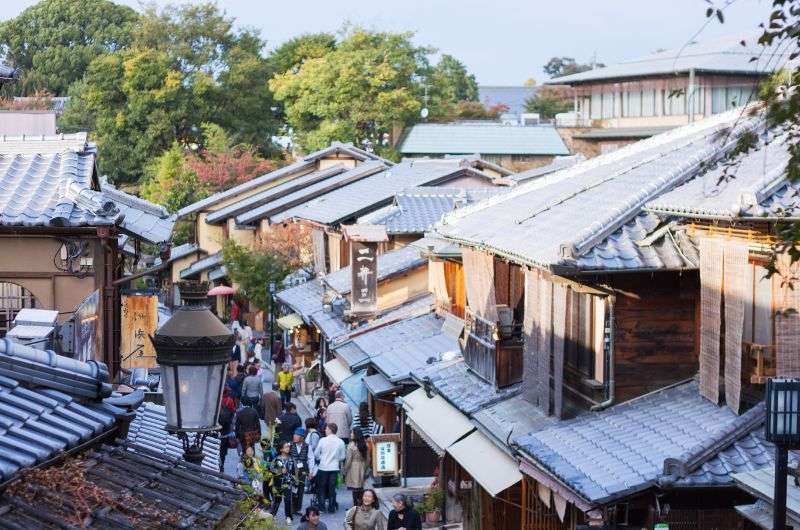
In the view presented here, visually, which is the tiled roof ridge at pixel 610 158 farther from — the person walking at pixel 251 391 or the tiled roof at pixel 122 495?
the tiled roof at pixel 122 495

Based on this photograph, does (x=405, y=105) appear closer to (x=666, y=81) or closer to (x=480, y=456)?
(x=666, y=81)

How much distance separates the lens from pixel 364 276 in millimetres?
32125

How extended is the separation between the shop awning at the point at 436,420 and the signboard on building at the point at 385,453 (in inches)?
29.6

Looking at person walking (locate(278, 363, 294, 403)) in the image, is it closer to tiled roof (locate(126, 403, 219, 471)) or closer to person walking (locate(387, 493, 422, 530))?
person walking (locate(387, 493, 422, 530))

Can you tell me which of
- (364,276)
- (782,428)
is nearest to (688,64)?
(364,276)

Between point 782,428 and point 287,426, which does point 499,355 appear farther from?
point 782,428

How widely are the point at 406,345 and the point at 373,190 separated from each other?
62.0 ft

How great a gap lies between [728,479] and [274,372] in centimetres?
2876

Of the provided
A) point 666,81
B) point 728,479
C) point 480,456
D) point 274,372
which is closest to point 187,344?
point 728,479

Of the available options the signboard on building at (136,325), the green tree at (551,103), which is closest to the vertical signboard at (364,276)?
the signboard on building at (136,325)

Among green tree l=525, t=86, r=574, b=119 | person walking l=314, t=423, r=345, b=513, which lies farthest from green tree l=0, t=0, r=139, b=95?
person walking l=314, t=423, r=345, b=513

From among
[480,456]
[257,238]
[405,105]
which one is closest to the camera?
[480,456]

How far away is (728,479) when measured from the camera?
13.2 meters

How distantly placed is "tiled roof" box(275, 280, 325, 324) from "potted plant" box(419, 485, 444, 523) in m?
A: 14.7
